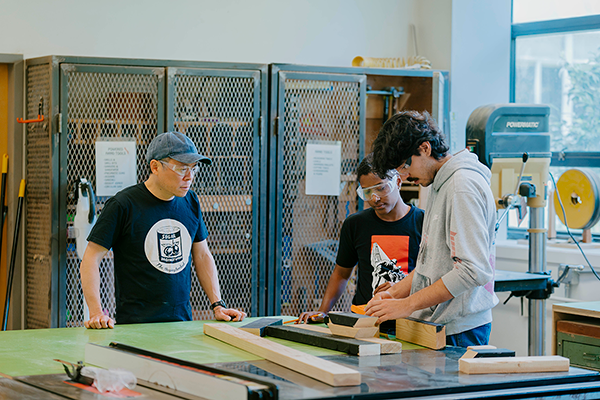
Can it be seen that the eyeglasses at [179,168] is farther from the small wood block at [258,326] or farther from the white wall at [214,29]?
the white wall at [214,29]

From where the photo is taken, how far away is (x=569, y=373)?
1.92 m

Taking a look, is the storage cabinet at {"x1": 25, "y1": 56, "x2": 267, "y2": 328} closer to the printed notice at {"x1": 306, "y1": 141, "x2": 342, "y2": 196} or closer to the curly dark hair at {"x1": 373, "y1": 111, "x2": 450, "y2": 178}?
the printed notice at {"x1": 306, "y1": 141, "x2": 342, "y2": 196}

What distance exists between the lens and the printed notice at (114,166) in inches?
156

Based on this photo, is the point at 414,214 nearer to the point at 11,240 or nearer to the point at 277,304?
the point at 277,304

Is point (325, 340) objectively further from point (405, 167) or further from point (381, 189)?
point (381, 189)

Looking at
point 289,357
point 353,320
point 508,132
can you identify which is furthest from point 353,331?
point 508,132

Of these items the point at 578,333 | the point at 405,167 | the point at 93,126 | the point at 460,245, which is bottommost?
the point at 578,333

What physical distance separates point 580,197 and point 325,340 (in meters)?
2.88

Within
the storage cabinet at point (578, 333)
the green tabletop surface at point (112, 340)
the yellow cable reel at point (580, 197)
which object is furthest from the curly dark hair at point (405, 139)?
the yellow cable reel at point (580, 197)

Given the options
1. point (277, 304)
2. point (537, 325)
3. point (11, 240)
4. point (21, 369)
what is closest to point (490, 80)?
point (537, 325)

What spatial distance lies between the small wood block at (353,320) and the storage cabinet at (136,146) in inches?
79.1

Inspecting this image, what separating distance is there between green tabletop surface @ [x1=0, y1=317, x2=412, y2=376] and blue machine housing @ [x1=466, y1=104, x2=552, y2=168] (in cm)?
205

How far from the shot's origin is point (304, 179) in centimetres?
433

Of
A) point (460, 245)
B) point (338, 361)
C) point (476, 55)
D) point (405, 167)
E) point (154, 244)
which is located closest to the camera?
point (338, 361)
